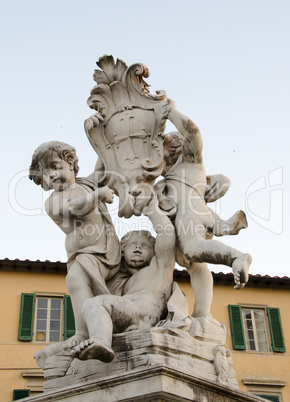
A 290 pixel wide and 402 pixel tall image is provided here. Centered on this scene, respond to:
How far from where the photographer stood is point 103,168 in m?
7.12

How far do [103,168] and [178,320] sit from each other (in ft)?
6.62

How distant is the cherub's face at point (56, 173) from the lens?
658cm

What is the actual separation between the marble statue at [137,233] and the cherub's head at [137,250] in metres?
0.01

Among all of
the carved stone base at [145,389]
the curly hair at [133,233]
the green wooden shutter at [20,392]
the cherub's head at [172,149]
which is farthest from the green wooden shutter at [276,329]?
the carved stone base at [145,389]

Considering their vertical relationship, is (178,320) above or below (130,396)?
above

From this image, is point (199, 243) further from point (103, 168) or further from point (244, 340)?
point (244, 340)

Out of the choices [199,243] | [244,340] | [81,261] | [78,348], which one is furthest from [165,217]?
[244,340]

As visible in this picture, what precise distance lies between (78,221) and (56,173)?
0.52 m

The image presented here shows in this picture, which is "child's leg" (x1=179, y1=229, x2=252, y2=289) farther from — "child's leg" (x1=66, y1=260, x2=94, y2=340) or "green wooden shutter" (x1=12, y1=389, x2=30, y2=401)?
"green wooden shutter" (x1=12, y1=389, x2=30, y2=401)

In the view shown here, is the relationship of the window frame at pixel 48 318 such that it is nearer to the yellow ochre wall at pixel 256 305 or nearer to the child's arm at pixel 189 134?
the yellow ochre wall at pixel 256 305

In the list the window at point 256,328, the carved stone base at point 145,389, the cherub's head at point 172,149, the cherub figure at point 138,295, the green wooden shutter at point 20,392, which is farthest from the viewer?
the window at point 256,328

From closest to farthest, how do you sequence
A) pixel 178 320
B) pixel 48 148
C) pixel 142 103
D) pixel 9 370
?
pixel 178 320, pixel 48 148, pixel 142 103, pixel 9 370

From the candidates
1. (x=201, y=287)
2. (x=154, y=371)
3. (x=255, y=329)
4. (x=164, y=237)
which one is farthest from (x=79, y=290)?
(x=255, y=329)

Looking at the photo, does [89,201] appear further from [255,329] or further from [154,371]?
[255,329]
